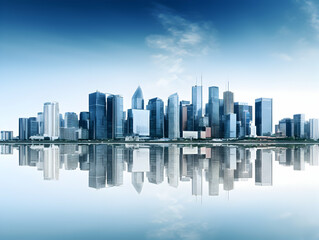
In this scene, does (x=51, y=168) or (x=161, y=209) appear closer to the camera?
(x=161, y=209)

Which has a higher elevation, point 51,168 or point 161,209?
point 161,209

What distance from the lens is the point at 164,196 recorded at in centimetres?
894

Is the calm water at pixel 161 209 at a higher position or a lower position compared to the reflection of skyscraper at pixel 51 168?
higher

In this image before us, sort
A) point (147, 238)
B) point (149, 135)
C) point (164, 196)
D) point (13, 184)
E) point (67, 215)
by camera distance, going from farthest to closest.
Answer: point (149, 135) → point (13, 184) → point (164, 196) → point (67, 215) → point (147, 238)

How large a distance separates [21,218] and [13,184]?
5973 millimetres

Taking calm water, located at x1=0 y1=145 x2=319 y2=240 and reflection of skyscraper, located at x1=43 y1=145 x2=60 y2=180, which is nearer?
calm water, located at x1=0 y1=145 x2=319 y2=240

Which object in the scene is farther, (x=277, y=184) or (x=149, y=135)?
(x=149, y=135)

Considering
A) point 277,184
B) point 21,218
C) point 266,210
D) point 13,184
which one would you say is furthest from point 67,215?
point 277,184

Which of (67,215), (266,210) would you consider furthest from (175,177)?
(67,215)

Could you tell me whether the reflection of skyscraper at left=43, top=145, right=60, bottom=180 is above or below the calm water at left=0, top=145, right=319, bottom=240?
below

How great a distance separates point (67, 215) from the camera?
706 cm

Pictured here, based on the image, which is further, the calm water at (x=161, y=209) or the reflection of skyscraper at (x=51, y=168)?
the reflection of skyscraper at (x=51, y=168)

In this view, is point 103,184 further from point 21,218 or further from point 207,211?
point 207,211

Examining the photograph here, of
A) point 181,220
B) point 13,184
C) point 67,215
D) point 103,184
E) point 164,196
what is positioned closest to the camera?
point 181,220
